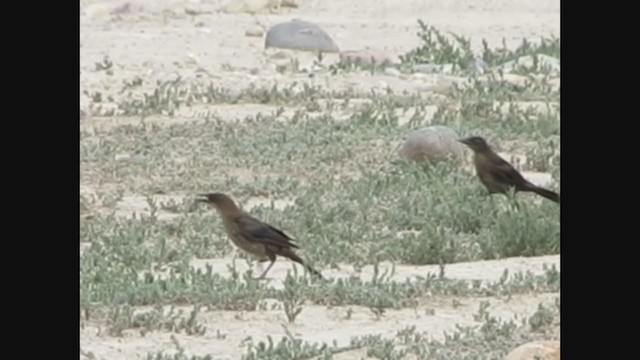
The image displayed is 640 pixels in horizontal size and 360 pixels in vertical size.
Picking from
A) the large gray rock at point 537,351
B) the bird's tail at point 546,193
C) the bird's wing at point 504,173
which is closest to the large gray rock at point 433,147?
the bird's wing at point 504,173

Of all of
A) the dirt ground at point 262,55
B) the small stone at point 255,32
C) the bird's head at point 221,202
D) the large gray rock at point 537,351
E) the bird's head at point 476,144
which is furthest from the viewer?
the small stone at point 255,32

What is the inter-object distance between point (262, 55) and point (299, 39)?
0.42m

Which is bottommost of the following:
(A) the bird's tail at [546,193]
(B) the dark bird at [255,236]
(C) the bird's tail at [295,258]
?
(A) the bird's tail at [546,193]

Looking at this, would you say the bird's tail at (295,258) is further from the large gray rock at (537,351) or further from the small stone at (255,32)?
the small stone at (255,32)

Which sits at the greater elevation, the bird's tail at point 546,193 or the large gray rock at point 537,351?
the large gray rock at point 537,351

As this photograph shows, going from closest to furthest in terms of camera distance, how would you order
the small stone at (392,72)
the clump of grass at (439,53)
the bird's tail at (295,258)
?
the bird's tail at (295,258) < the small stone at (392,72) < the clump of grass at (439,53)

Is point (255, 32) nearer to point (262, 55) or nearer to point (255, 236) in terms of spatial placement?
point (262, 55)

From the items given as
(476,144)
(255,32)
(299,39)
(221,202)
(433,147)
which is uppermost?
(221,202)

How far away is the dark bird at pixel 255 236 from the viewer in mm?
7984

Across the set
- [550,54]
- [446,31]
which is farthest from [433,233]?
[446,31]

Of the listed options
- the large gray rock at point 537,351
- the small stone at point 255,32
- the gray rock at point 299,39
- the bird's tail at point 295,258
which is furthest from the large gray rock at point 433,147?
the small stone at point 255,32

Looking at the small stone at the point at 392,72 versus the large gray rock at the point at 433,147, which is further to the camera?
the small stone at the point at 392,72

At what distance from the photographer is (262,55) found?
1652cm

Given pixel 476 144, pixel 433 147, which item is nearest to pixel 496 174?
pixel 476 144
